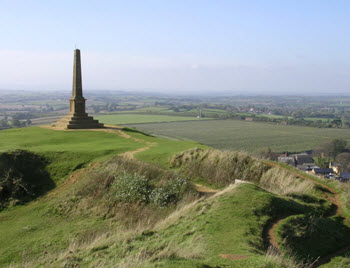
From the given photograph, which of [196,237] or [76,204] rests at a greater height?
[196,237]

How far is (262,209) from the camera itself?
9609 millimetres

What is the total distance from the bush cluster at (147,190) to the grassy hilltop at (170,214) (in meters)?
0.04

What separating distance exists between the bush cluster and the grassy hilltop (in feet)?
0.13

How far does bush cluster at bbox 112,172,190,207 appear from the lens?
40.0 feet

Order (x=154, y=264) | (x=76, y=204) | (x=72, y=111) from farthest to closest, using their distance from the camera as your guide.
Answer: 1. (x=72, y=111)
2. (x=76, y=204)
3. (x=154, y=264)

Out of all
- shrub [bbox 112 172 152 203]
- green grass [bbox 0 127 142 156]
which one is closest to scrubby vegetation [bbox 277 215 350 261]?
shrub [bbox 112 172 152 203]

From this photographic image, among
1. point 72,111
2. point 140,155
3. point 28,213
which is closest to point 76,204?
point 28,213

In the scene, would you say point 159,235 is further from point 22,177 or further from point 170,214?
point 22,177

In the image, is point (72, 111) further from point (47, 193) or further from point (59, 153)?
point (47, 193)

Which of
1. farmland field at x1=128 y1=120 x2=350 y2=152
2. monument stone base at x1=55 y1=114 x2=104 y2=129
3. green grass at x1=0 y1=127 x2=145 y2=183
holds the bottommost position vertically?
farmland field at x1=128 y1=120 x2=350 y2=152

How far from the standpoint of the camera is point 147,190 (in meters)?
12.7

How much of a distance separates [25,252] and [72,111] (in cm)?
1833

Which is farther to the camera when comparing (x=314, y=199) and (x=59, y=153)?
(x=59, y=153)

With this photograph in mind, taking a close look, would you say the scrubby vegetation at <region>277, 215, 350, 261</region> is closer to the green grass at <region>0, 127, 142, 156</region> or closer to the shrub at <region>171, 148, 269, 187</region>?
the shrub at <region>171, 148, 269, 187</region>
